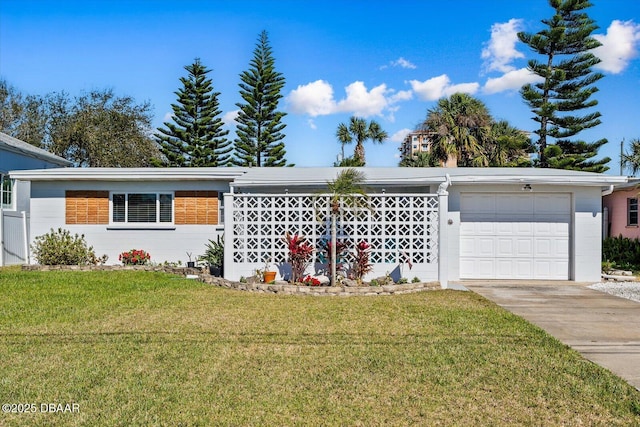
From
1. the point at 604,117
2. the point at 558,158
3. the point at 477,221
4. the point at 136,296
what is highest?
the point at 604,117

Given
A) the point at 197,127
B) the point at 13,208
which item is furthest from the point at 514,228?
the point at 197,127

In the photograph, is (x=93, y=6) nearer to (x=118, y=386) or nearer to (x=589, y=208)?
(x=118, y=386)

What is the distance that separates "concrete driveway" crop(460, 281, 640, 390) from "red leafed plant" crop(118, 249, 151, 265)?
826 centimetres

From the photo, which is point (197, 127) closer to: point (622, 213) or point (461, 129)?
point (461, 129)

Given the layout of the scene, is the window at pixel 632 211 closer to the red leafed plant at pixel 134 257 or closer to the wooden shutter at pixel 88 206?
the red leafed plant at pixel 134 257

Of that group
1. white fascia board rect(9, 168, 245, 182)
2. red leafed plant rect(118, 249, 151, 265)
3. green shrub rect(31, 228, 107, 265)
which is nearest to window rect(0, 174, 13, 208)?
white fascia board rect(9, 168, 245, 182)

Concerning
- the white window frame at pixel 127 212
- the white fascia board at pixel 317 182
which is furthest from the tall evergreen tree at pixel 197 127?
the white fascia board at pixel 317 182

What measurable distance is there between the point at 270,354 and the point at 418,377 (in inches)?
64.9

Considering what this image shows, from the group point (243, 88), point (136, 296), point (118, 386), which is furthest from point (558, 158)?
point (118, 386)

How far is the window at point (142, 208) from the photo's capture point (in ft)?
41.1

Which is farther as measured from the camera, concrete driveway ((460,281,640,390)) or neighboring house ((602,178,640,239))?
neighboring house ((602,178,640,239))

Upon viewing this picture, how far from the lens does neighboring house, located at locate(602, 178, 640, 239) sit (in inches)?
575

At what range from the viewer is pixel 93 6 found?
13.3 m

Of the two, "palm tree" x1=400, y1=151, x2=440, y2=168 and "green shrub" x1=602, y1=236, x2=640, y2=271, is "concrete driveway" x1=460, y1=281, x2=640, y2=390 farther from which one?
"palm tree" x1=400, y1=151, x2=440, y2=168
